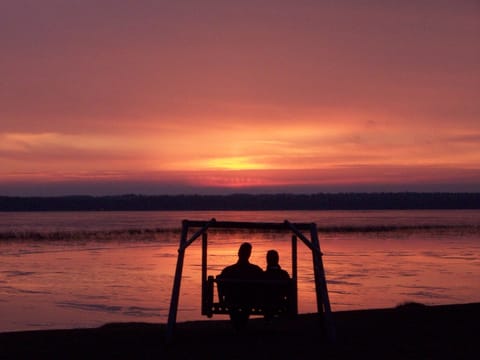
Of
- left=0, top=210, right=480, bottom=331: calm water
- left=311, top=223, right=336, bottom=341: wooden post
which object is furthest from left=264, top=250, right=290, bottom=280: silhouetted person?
left=0, top=210, right=480, bottom=331: calm water

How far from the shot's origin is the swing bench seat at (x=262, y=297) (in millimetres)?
12430

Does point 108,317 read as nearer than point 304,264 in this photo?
Yes

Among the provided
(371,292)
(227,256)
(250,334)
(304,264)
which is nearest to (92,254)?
(227,256)

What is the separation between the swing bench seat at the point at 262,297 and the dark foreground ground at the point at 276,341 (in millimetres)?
487

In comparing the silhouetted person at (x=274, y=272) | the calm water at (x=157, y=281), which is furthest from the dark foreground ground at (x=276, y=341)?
the calm water at (x=157, y=281)

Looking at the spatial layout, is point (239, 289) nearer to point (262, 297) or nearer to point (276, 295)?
point (262, 297)

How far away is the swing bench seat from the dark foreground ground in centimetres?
49

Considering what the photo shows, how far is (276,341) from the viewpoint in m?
12.6

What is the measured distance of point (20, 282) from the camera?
29.9 metres

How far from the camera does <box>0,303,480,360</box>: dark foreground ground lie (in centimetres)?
1102

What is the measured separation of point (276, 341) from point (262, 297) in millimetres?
710

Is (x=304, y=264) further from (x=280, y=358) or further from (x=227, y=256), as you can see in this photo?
(x=280, y=358)

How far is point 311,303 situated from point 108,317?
5648mm

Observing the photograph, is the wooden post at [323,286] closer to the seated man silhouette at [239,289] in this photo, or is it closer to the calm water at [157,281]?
the seated man silhouette at [239,289]
